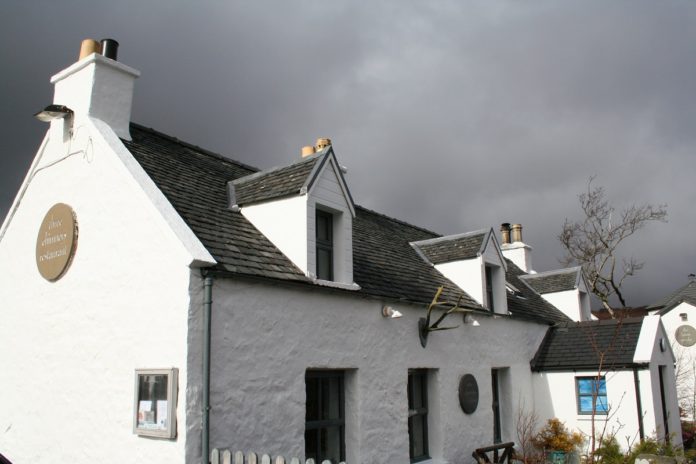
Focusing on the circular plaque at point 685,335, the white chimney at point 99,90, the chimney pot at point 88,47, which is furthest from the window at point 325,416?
the circular plaque at point 685,335

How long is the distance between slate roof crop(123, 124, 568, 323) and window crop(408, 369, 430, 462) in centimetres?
163

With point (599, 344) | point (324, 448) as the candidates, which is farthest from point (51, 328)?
point (599, 344)

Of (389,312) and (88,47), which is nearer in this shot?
(88,47)

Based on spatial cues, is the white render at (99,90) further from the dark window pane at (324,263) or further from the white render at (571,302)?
the white render at (571,302)

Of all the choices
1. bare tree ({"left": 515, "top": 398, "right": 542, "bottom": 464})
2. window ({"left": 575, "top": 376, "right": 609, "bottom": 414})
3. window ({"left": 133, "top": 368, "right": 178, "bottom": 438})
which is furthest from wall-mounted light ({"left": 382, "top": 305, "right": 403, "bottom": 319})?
window ({"left": 575, "top": 376, "right": 609, "bottom": 414})

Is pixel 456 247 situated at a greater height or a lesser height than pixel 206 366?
greater

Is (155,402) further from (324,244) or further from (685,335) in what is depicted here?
(685,335)

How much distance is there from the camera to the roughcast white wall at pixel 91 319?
7406 millimetres

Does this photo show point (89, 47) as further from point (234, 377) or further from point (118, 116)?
point (234, 377)

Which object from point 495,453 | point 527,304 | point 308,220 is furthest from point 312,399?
point 527,304

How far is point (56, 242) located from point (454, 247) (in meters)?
9.69

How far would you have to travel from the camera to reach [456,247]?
1541 centimetres

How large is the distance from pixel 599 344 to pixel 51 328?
1338 cm

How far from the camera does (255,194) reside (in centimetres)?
1012
